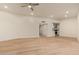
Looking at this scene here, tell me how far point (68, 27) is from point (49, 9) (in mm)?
401

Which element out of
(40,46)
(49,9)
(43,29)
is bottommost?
(40,46)

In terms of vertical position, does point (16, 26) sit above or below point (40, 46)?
above

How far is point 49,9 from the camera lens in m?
2.33

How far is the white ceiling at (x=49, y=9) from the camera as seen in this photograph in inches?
90.0

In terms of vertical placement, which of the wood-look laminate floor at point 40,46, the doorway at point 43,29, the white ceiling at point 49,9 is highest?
the white ceiling at point 49,9

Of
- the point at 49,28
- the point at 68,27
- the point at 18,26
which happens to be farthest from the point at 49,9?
the point at 18,26

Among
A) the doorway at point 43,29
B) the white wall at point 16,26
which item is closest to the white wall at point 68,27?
the doorway at point 43,29

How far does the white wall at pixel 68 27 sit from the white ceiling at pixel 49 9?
0.08 m

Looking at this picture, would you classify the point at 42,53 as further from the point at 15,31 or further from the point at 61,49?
the point at 15,31

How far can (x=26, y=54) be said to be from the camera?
227 centimetres

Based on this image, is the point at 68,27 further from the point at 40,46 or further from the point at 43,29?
the point at 40,46

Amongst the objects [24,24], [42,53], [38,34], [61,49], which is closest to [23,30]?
[24,24]

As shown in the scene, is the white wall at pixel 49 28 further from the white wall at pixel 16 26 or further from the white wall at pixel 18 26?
the white wall at pixel 16 26
